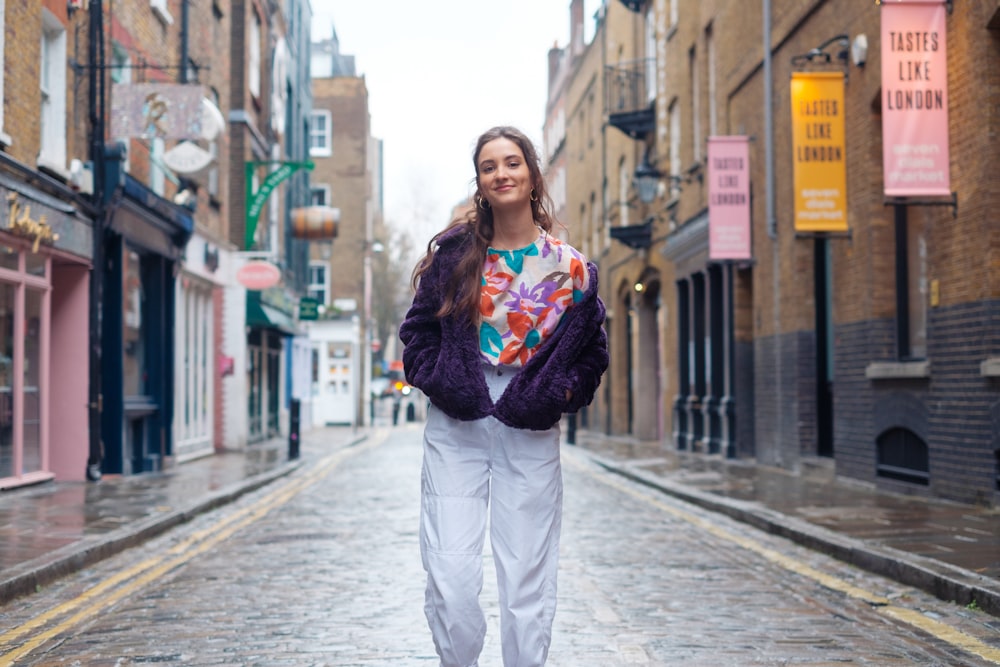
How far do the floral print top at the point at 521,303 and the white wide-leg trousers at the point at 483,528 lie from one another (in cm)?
8

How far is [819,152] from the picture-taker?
14.4 meters

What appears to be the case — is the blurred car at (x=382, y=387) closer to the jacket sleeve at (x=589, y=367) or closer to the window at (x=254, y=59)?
the window at (x=254, y=59)

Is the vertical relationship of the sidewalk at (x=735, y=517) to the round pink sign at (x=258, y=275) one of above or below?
below

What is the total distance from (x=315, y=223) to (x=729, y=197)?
1476 centimetres

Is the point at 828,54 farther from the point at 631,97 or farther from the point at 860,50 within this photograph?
the point at 631,97

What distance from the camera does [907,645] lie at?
580 centimetres

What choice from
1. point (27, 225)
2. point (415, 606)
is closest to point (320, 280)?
point (27, 225)

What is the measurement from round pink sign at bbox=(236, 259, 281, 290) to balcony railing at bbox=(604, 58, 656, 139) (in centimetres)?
915

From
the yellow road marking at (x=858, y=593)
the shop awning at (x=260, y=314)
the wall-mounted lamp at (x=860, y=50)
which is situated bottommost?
the yellow road marking at (x=858, y=593)

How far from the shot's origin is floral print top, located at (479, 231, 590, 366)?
12.2ft

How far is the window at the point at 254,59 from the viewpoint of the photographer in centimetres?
2733

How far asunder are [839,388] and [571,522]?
5.27 m

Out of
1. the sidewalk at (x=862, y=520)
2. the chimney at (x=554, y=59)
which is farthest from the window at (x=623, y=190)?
the chimney at (x=554, y=59)

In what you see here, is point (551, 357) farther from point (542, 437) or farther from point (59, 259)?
point (59, 259)
